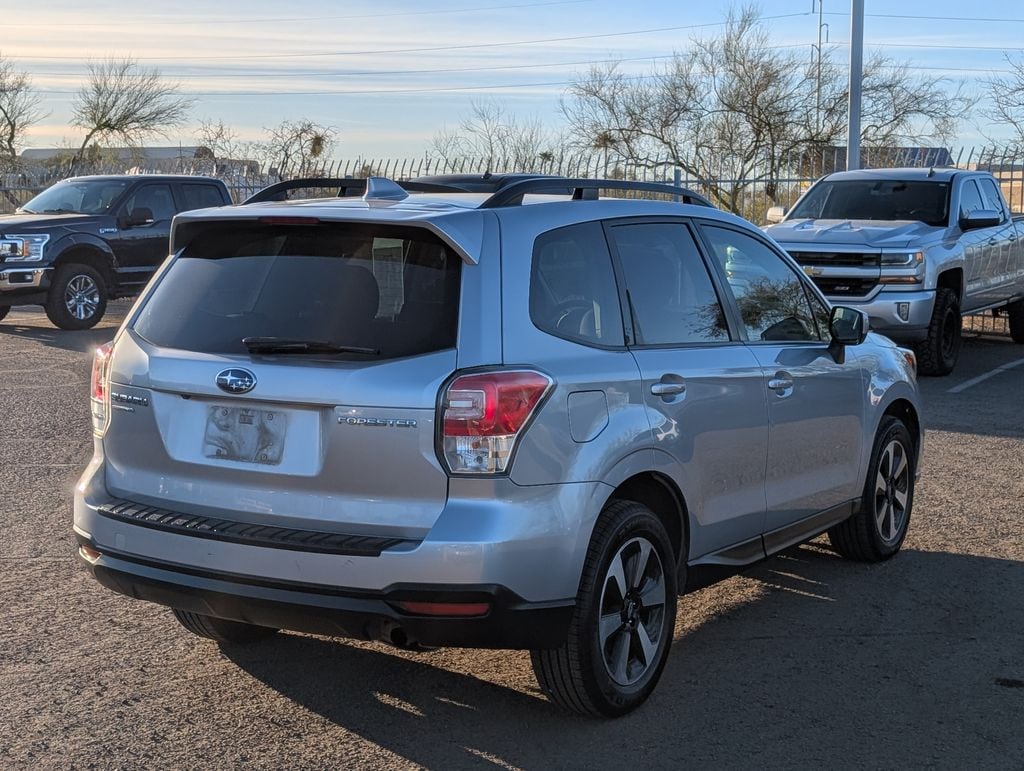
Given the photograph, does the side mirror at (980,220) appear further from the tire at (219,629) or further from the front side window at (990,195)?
the tire at (219,629)

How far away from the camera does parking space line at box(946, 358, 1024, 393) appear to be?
523 inches

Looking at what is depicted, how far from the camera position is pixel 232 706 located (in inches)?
185

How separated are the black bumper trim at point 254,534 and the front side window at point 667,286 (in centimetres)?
130

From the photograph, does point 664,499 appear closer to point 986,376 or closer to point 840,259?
point 840,259

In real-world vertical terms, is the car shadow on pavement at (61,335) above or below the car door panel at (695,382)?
below

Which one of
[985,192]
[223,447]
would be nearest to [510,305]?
[223,447]

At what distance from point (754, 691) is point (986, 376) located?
1025 centimetres

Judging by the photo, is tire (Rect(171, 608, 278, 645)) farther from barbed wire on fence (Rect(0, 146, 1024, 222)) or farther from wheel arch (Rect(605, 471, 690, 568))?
barbed wire on fence (Rect(0, 146, 1024, 222))

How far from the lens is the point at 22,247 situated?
1725 centimetres

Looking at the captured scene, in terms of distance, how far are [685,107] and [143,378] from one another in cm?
3074

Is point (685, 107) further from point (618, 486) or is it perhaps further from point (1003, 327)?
point (618, 486)

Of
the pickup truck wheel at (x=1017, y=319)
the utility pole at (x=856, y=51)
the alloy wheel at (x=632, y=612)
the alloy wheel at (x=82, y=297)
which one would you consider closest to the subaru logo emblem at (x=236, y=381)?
the alloy wheel at (x=632, y=612)

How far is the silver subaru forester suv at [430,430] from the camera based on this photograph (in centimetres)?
403

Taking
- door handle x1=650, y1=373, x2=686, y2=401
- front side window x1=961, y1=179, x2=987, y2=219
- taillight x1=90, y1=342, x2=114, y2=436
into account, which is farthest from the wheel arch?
front side window x1=961, y1=179, x2=987, y2=219
